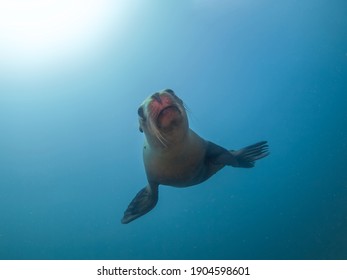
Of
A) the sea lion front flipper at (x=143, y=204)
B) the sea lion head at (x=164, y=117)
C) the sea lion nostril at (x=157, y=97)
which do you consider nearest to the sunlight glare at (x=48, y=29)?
the sea lion front flipper at (x=143, y=204)

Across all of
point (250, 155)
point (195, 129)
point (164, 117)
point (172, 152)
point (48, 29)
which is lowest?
point (164, 117)

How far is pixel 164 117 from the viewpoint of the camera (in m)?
4.46

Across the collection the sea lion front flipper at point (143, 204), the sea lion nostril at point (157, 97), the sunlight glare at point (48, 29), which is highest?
the sunlight glare at point (48, 29)

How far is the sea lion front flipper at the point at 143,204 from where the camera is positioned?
6.34 metres

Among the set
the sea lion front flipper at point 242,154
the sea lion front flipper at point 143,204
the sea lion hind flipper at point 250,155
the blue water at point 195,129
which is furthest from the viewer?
the blue water at point 195,129

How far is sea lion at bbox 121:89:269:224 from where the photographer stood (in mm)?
4516

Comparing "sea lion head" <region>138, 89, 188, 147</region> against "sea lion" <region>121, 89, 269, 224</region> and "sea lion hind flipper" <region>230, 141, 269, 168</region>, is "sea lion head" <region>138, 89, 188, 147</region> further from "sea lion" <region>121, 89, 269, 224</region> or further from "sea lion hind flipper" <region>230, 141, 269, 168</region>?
"sea lion hind flipper" <region>230, 141, 269, 168</region>

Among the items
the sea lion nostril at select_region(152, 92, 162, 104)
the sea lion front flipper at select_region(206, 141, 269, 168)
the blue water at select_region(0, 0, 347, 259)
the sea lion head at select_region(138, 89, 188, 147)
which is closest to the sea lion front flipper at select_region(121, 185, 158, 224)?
the sea lion front flipper at select_region(206, 141, 269, 168)

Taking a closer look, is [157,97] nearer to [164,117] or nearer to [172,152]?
[164,117]

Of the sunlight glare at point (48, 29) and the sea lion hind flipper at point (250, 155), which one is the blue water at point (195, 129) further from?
the sea lion hind flipper at point (250, 155)

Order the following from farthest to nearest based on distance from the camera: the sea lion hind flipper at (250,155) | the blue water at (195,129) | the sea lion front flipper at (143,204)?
the blue water at (195,129)
the sea lion hind flipper at (250,155)
the sea lion front flipper at (143,204)

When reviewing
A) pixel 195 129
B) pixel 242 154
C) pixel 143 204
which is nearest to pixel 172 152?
pixel 143 204

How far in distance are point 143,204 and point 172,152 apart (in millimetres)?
1589

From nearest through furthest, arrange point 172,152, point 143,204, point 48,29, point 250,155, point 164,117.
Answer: point 164,117
point 172,152
point 143,204
point 250,155
point 48,29
